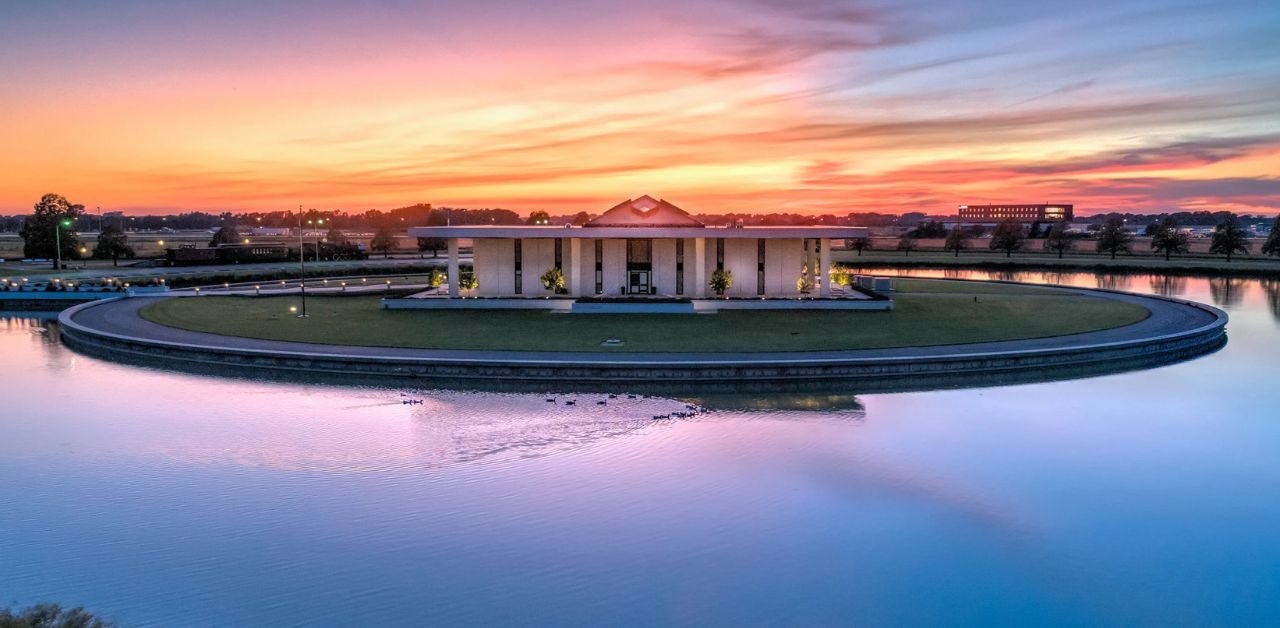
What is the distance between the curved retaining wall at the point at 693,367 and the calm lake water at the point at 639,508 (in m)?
1.66

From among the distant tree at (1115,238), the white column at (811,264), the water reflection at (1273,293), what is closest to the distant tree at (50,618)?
the white column at (811,264)

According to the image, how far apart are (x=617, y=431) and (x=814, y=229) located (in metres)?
25.7

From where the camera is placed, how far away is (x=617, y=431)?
18688 millimetres

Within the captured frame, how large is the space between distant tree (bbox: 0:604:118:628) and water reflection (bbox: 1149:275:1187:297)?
55764 mm

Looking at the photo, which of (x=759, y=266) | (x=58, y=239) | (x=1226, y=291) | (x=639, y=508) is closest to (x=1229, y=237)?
(x=1226, y=291)

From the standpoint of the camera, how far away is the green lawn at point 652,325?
28.3 m

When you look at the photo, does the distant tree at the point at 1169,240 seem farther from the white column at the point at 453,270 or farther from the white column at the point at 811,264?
the white column at the point at 453,270

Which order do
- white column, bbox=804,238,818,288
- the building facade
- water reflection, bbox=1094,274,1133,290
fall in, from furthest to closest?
1. water reflection, bbox=1094,274,1133,290
2. white column, bbox=804,238,818,288
3. the building facade

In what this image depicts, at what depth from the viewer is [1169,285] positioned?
6012 cm

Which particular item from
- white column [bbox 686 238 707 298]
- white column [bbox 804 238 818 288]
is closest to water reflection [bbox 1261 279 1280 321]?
white column [bbox 804 238 818 288]

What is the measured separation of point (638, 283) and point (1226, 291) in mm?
40135

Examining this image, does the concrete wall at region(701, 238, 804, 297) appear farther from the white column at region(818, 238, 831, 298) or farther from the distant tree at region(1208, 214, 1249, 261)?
the distant tree at region(1208, 214, 1249, 261)

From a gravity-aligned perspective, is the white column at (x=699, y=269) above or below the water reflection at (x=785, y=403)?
above

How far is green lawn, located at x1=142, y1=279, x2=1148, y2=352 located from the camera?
2830 cm
